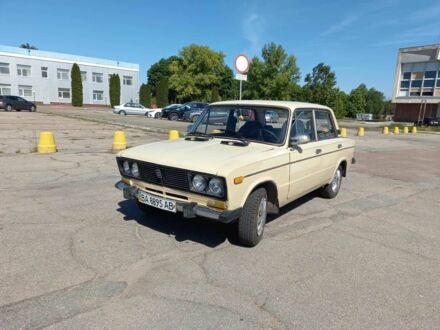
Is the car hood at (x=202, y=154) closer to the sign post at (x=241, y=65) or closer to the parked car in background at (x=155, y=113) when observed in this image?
the sign post at (x=241, y=65)

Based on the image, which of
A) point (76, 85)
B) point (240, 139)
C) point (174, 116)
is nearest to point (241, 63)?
point (240, 139)

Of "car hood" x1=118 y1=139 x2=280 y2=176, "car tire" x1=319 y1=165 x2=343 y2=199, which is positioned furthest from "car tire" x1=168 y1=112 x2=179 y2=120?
"car hood" x1=118 y1=139 x2=280 y2=176

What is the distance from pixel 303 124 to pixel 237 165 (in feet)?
6.35

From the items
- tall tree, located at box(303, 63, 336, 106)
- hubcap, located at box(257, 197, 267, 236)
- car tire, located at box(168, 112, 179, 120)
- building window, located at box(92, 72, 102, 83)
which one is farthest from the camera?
building window, located at box(92, 72, 102, 83)

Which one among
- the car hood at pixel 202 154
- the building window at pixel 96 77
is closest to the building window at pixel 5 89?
the building window at pixel 96 77

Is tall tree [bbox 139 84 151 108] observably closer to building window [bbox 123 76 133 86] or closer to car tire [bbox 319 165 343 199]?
building window [bbox 123 76 133 86]

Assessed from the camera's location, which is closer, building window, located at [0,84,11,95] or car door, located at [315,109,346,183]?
car door, located at [315,109,346,183]

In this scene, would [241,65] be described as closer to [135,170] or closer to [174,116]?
[135,170]

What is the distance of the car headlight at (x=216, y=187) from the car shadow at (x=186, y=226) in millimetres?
Answer: 691

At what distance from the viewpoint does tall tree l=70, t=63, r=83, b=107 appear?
177ft

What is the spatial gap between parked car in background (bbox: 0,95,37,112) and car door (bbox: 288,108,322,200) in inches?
1365

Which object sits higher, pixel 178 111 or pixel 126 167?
pixel 178 111

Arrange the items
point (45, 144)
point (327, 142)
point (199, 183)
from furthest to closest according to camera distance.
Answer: point (45, 144) → point (327, 142) → point (199, 183)

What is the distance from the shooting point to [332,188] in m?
6.41
